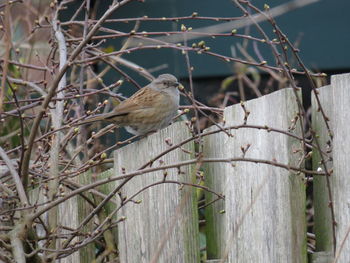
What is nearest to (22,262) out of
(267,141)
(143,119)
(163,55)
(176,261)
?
(176,261)

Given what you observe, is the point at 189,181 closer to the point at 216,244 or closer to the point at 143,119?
the point at 216,244

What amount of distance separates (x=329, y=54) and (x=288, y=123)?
4192 mm

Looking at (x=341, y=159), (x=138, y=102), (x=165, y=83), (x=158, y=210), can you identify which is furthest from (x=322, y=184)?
(x=165, y=83)

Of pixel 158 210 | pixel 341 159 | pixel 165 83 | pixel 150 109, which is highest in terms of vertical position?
pixel 165 83

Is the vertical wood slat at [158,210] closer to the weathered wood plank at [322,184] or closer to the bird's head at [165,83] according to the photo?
the weathered wood plank at [322,184]

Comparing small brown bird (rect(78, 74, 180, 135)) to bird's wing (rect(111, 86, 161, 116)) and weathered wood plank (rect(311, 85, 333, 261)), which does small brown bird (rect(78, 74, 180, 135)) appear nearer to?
bird's wing (rect(111, 86, 161, 116))

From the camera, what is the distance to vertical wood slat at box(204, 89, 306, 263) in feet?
8.66

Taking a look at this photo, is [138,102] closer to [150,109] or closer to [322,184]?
[150,109]

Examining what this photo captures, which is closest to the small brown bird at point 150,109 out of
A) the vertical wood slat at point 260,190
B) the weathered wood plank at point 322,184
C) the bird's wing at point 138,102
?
the bird's wing at point 138,102

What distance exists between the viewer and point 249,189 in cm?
283

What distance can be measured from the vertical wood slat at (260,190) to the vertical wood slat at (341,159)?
141 millimetres

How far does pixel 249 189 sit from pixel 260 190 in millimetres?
80

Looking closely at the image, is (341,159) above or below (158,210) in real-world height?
above

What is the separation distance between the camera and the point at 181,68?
267 inches
